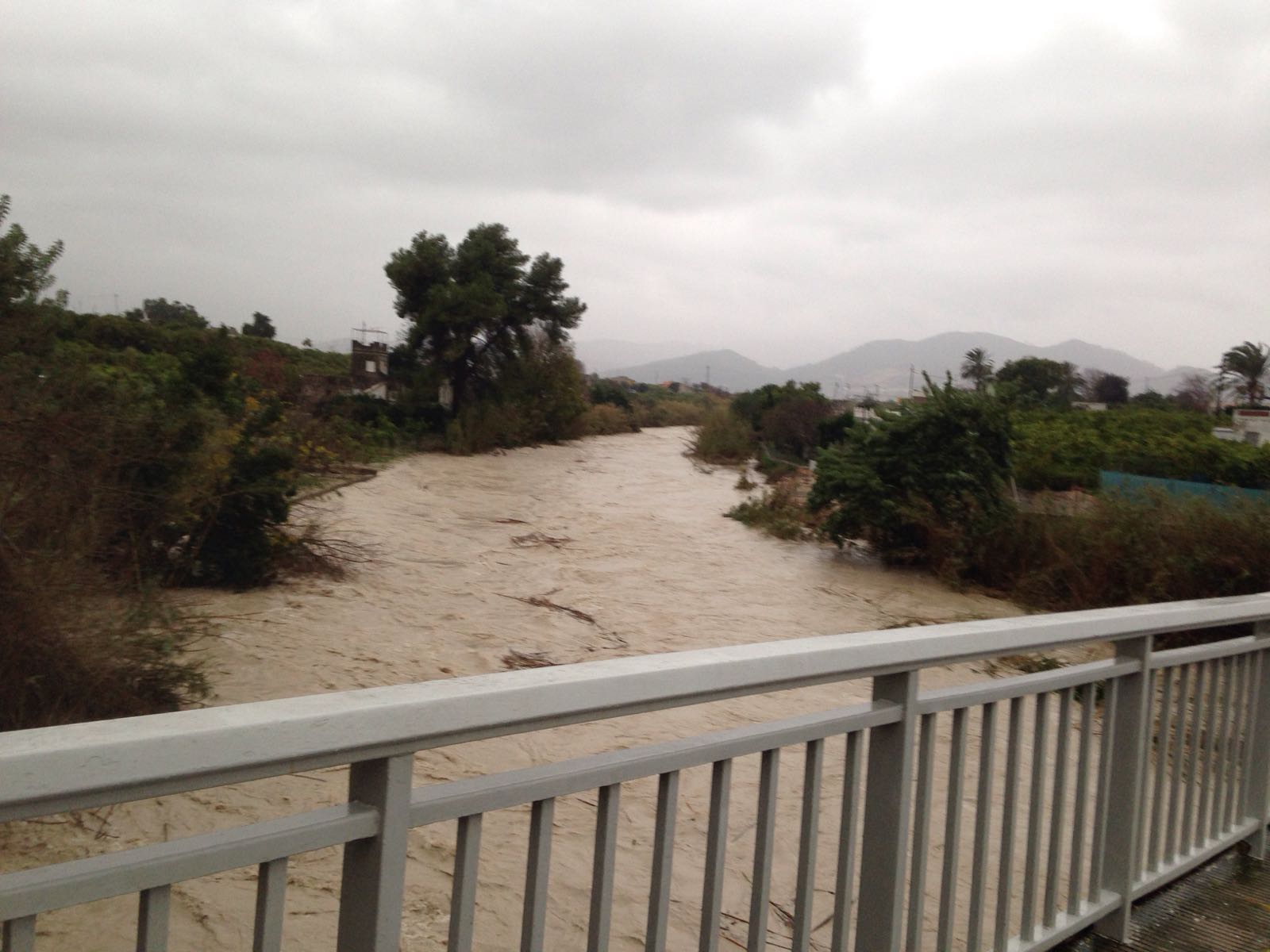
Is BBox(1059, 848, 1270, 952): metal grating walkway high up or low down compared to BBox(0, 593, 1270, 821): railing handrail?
down

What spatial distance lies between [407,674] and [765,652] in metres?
5.41

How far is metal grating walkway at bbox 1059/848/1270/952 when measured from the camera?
2848 mm

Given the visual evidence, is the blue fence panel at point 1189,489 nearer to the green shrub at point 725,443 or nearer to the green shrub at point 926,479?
the green shrub at point 926,479

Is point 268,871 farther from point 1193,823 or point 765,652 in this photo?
point 1193,823

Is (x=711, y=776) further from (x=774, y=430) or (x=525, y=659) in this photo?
(x=774, y=430)

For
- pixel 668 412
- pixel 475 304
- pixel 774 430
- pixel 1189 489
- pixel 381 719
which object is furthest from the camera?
pixel 668 412

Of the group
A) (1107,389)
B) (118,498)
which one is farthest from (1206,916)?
(1107,389)

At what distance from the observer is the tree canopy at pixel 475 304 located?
83.4 feet

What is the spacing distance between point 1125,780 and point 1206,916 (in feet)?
2.34

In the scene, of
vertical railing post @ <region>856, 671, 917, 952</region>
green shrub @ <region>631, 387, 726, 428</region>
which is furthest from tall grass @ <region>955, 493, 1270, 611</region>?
green shrub @ <region>631, 387, 726, 428</region>

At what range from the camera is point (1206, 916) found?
3.06 m

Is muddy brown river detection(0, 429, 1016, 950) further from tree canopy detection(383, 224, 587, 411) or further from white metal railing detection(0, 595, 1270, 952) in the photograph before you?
tree canopy detection(383, 224, 587, 411)

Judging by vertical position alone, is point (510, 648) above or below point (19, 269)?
below

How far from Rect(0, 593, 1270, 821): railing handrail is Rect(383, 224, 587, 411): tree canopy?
24.0 m
